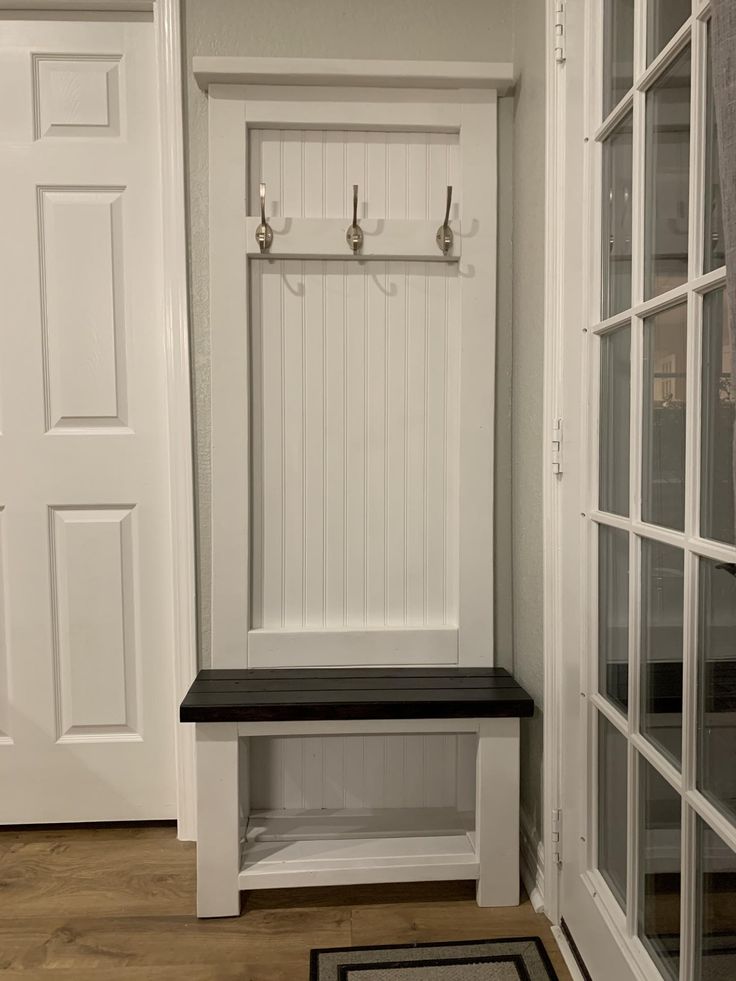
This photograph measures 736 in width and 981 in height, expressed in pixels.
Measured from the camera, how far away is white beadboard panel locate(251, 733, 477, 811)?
6.21ft

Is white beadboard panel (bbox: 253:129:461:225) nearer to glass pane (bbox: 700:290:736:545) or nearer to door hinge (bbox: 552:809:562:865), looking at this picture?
glass pane (bbox: 700:290:736:545)

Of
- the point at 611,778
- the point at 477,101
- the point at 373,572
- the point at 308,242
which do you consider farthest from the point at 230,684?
the point at 477,101

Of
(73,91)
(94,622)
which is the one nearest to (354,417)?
(94,622)

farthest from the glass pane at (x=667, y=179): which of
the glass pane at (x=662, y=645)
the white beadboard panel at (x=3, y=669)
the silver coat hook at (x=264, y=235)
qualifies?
the white beadboard panel at (x=3, y=669)

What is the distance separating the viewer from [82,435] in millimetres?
1918

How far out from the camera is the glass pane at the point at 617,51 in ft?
4.04

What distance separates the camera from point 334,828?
5.97 ft

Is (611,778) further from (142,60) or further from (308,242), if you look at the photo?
(142,60)

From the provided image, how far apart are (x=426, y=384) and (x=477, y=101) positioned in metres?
0.71

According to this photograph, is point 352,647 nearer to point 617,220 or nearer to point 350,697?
point 350,697

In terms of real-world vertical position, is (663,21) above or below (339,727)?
above

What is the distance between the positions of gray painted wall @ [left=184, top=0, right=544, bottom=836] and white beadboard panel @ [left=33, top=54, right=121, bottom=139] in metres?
0.24

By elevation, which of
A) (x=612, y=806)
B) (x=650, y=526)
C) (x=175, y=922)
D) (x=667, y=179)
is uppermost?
(x=667, y=179)

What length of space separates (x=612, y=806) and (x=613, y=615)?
0.37 meters
